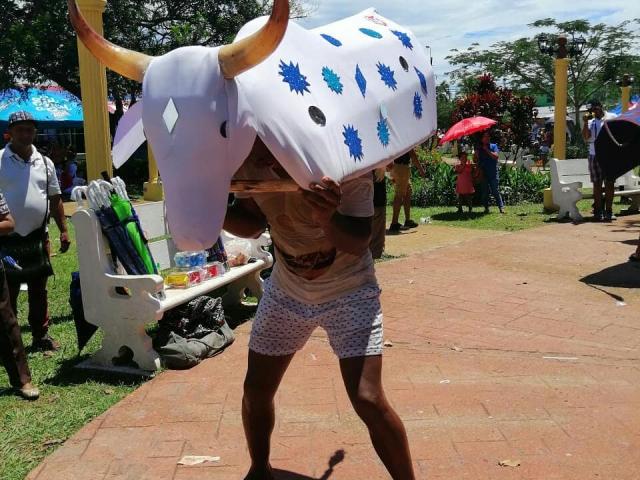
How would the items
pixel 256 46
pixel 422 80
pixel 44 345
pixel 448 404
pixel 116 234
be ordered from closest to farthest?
pixel 256 46, pixel 422 80, pixel 448 404, pixel 116 234, pixel 44 345

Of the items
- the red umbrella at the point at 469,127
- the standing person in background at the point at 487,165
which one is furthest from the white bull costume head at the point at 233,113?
the standing person in background at the point at 487,165

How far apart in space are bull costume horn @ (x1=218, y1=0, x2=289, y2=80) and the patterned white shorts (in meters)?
1.03

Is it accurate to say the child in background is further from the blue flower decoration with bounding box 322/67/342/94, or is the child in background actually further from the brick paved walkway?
the blue flower decoration with bounding box 322/67/342/94

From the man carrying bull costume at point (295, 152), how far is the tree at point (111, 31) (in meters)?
15.7

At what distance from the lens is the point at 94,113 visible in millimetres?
6891

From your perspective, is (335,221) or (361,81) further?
(361,81)

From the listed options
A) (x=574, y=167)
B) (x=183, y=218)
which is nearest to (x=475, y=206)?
(x=574, y=167)

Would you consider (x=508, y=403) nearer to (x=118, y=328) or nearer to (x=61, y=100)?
(x=118, y=328)

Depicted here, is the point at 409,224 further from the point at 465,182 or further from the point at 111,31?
the point at 111,31

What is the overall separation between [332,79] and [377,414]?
51.3 inches

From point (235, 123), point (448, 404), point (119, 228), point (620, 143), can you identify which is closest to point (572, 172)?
point (620, 143)

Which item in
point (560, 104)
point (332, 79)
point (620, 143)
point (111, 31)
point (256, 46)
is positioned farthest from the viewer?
point (111, 31)

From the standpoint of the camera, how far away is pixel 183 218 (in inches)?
86.0

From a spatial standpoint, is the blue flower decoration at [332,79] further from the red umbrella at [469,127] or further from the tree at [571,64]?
the tree at [571,64]
